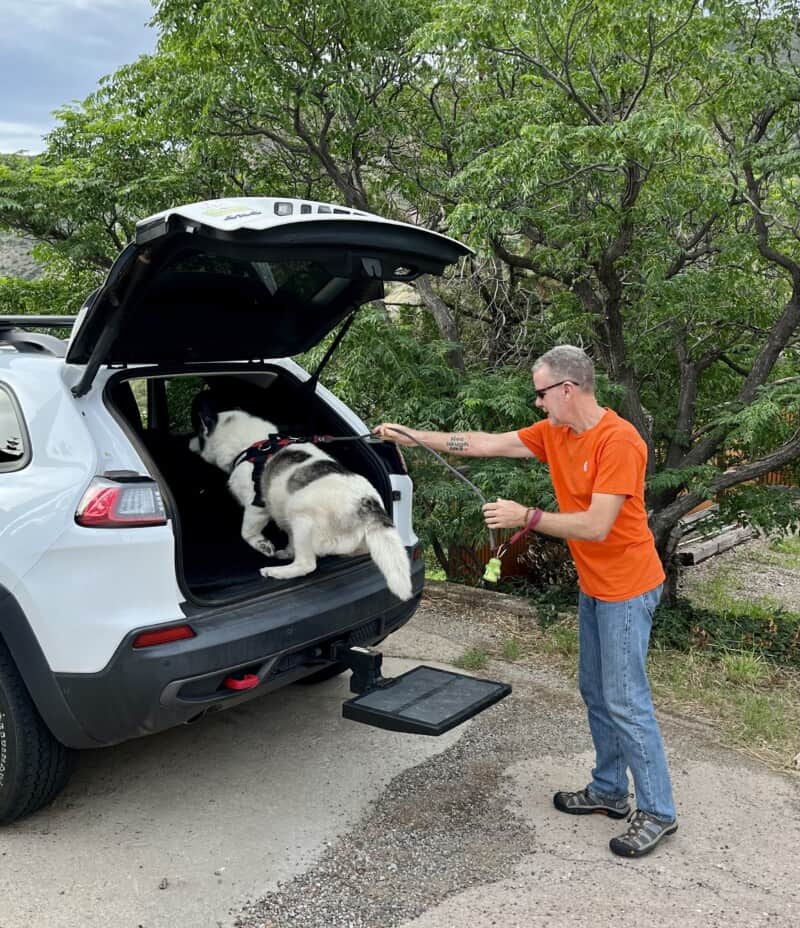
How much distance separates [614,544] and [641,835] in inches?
42.9

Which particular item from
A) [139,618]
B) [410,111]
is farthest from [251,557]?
[410,111]

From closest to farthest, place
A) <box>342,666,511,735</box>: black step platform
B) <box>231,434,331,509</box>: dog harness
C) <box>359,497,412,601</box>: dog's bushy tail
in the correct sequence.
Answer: <box>342,666,511,735</box>: black step platform → <box>359,497,412,601</box>: dog's bushy tail → <box>231,434,331,509</box>: dog harness

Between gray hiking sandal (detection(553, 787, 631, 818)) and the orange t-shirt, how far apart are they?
86cm

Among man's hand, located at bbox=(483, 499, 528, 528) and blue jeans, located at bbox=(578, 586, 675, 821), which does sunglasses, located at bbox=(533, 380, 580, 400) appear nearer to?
man's hand, located at bbox=(483, 499, 528, 528)

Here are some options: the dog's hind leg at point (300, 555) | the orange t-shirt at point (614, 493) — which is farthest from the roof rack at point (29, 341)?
the orange t-shirt at point (614, 493)

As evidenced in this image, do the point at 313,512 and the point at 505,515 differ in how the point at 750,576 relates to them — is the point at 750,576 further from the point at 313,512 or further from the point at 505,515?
the point at 505,515

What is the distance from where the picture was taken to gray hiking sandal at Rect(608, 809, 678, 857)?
3.25 meters

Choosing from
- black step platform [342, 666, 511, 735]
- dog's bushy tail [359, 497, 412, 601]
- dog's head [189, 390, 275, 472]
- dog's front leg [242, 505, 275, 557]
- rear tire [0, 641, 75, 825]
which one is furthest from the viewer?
dog's head [189, 390, 275, 472]

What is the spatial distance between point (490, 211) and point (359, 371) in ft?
4.82

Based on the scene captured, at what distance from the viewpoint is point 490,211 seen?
5.24m

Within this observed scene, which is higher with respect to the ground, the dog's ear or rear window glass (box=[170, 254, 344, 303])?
rear window glass (box=[170, 254, 344, 303])

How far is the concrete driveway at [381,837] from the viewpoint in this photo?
2.95 m

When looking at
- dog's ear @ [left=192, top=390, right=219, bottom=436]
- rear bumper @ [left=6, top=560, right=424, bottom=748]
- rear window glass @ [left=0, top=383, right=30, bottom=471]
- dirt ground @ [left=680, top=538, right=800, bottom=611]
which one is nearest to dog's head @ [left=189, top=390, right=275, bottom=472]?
dog's ear @ [left=192, top=390, right=219, bottom=436]

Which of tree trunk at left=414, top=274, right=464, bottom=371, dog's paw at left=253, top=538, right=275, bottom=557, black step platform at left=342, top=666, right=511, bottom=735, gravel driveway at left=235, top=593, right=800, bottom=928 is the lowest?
gravel driveway at left=235, top=593, right=800, bottom=928
